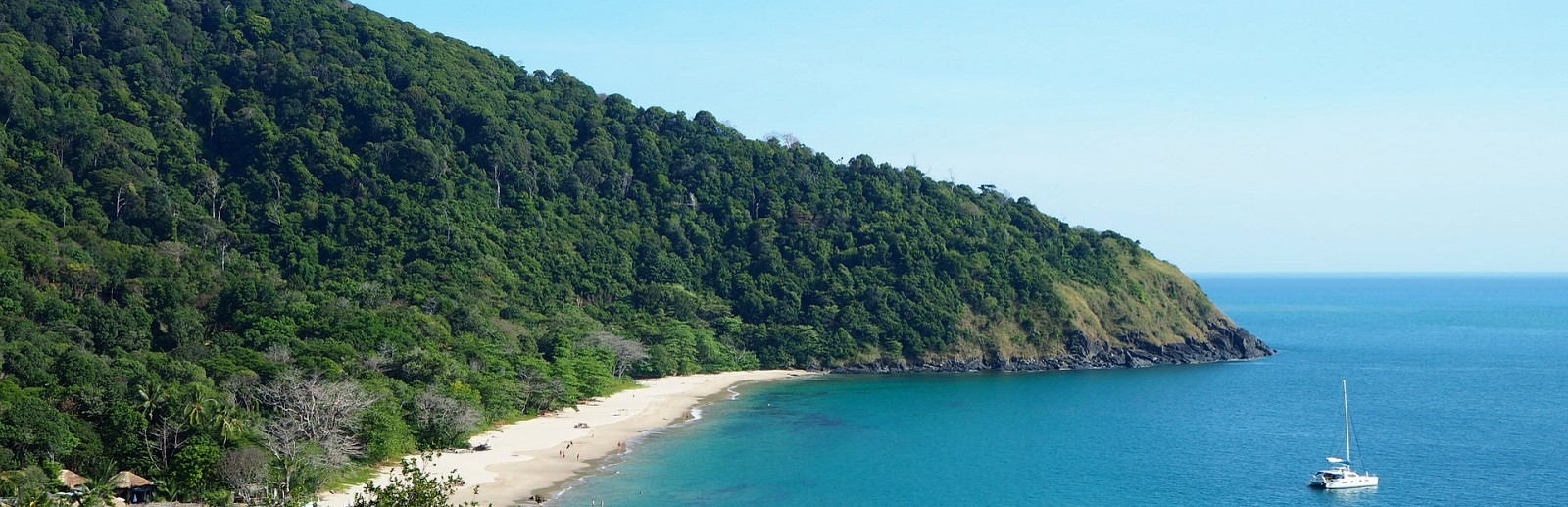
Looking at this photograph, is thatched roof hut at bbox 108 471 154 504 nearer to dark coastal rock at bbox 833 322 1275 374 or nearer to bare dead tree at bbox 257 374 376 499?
bare dead tree at bbox 257 374 376 499

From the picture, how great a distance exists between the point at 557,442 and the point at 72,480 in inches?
940

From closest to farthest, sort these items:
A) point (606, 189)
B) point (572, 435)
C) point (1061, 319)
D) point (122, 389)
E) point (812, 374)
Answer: point (122, 389) < point (572, 435) < point (812, 374) < point (1061, 319) < point (606, 189)

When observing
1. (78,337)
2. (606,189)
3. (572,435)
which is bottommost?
(572,435)

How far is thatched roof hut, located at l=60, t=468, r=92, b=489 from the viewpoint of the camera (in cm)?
4728

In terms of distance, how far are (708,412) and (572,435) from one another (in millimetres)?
13006

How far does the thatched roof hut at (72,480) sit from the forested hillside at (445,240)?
9.59 metres

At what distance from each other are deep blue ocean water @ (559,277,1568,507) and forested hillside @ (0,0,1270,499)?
8.56 metres

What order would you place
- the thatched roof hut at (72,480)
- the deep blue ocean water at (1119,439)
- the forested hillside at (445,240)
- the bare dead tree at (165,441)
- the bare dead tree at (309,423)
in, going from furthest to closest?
the forested hillside at (445,240)
the deep blue ocean water at (1119,439)
the bare dead tree at (309,423)
the bare dead tree at (165,441)
the thatched roof hut at (72,480)

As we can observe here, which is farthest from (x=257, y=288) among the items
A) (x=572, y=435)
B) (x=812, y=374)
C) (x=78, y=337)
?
(x=812, y=374)

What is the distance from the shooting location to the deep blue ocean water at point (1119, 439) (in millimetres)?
56875

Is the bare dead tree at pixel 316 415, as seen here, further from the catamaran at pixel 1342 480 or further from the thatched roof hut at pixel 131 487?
the catamaran at pixel 1342 480

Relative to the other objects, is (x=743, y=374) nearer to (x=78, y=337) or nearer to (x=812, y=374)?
(x=812, y=374)

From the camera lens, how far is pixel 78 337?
71.1m

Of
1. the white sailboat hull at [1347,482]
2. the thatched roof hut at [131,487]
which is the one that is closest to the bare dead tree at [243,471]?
the thatched roof hut at [131,487]
